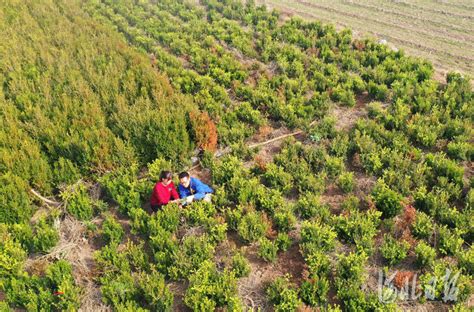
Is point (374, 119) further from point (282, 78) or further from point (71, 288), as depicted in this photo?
point (71, 288)

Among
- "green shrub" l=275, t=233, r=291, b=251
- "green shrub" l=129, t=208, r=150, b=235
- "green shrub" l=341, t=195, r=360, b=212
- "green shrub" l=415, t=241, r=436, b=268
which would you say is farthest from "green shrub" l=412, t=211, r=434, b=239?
"green shrub" l=129, t=208, r=150, b=235

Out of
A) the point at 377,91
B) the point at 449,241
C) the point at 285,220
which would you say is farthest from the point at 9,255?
the point at 377,91

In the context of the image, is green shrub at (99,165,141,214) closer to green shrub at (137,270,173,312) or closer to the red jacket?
the red jacket

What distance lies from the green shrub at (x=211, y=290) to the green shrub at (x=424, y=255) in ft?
9.81

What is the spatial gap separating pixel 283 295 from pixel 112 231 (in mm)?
3201

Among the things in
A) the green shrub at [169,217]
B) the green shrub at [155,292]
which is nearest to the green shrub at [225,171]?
the green shrub at [169,217]

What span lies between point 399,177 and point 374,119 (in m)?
2.46

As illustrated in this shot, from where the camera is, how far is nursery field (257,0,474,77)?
13.0 m

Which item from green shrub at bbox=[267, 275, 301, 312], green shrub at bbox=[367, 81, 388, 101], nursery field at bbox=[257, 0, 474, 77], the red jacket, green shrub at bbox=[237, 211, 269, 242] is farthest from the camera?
nursery field at bbox=[257, 0, 474, 77]

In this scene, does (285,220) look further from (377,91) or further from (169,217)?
(377,91)

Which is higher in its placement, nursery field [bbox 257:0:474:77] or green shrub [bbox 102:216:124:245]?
nursery field [bbox 257:0:474:77]

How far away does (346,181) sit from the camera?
24.6 ft

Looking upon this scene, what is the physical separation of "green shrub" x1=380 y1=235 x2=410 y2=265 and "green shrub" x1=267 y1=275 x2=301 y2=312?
5.38 ft

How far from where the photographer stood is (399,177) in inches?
291
